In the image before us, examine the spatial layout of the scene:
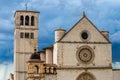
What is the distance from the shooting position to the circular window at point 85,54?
5100 centimetres

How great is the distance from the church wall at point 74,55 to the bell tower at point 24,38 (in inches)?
385

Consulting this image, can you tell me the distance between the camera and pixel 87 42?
51250 millimetres

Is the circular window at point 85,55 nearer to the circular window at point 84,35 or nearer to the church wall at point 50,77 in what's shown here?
the circular window at point 84,35

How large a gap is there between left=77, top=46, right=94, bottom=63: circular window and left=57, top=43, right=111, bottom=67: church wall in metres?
0.36

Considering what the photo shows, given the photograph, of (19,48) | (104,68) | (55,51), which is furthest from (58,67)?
(19,48)

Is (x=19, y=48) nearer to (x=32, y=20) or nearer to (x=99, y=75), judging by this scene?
(x=32, y=20)

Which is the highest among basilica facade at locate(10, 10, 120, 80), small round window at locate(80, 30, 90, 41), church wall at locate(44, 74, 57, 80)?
small round window at locate(80, 30, 90, 41)

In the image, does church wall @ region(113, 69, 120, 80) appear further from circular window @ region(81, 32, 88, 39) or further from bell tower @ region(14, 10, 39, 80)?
bell tower @ region(14, 10, 39, 80)

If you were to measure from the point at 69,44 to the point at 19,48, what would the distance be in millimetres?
11243

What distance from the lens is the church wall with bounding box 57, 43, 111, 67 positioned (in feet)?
165

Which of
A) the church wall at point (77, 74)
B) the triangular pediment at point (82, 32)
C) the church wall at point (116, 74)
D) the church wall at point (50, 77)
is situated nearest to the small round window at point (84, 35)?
the triangular pediment at point (82, 32)

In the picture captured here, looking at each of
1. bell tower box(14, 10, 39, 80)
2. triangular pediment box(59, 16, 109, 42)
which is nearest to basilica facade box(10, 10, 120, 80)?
triangular pediment box(59, 16, 109, 42)

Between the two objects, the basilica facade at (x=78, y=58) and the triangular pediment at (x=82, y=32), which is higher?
the triangular pediment at (x=82, y=32)

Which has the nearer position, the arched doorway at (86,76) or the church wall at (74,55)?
the church wall at (74,55)
